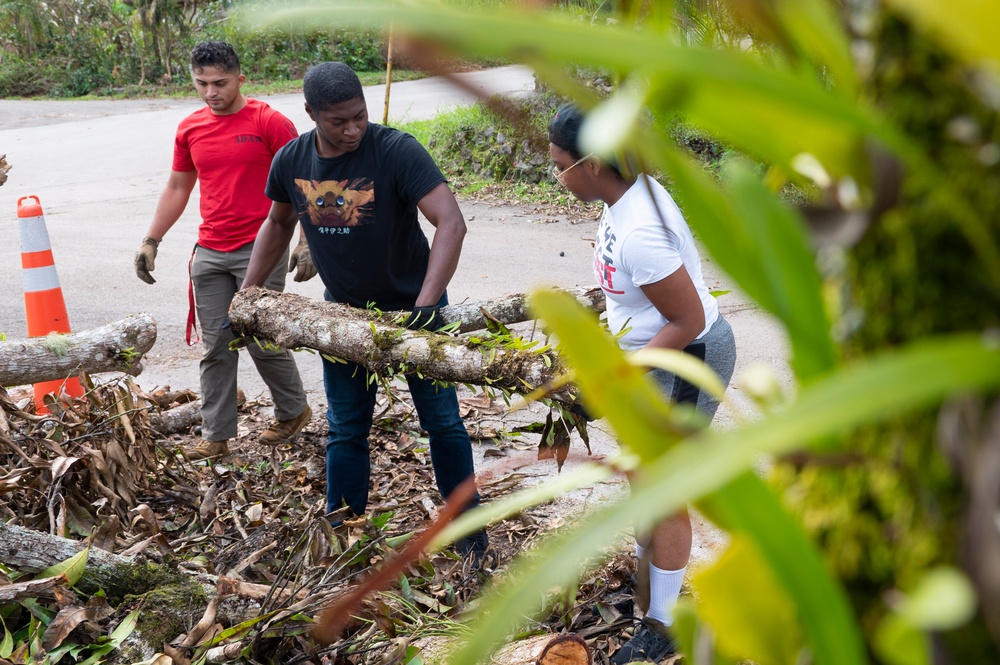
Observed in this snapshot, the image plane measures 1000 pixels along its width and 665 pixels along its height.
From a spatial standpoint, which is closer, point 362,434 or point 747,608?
point 747,608

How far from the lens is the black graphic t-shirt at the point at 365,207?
3.64 meters

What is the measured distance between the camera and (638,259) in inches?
104

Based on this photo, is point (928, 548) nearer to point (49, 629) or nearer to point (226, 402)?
point (49, 629)

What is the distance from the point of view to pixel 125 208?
10.8m

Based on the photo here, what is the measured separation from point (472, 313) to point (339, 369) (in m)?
0.65

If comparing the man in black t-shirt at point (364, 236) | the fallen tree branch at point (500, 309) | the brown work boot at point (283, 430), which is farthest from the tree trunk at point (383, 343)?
the brown work boot at point (283, 430)

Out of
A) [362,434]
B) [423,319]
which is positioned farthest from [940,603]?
[362,434]

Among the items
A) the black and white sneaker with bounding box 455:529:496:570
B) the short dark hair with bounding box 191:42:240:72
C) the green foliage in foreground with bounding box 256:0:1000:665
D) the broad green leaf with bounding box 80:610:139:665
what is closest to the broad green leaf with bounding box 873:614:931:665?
the green foliage in foreground with bounding box 256:0:1000:665

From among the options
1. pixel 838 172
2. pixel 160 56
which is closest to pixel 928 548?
pixel 838 172

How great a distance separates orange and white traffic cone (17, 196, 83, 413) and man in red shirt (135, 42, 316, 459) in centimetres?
81

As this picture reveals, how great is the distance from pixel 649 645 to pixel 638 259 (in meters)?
1.27

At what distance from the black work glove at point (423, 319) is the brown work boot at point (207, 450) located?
173 cm

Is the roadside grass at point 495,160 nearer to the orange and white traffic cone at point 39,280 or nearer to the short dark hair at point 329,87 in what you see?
the orange and white traffic cone at point 39,280

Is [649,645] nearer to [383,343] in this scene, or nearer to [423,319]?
[383,343]
